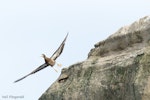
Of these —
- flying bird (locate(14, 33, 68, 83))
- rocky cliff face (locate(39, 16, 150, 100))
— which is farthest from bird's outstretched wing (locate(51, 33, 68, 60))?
rocky cliff face (locate(39, 16, 150, 100))

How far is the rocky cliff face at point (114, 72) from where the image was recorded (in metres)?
34.4

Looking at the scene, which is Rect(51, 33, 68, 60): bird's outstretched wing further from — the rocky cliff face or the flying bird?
the rocky cliff face

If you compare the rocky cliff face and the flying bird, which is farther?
the flying bird

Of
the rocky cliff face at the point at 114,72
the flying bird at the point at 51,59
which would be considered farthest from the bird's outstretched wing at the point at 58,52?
the rocky cliff face at the point at 114,72

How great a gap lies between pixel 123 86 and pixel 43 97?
987 cm

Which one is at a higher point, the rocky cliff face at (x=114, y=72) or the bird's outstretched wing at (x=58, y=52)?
the bird's outstretched wing at (x=58, y=52)

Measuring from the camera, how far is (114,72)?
121ft

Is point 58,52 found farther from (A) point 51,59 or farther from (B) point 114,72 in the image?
(B) point 114,72

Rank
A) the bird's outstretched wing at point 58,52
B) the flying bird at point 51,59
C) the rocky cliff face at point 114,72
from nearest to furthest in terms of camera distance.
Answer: the rocky cliff face at point 114,72 → the flying bird at point 51,59 → the bird's outstretched wing at point 58,52

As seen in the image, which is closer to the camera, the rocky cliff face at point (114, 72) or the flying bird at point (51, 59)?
the rocky cliff face at point (114, 72)

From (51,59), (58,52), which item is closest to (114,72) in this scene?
(51,59)

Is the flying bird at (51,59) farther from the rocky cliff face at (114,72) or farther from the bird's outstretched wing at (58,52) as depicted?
the rocky cliff face at (114,72)

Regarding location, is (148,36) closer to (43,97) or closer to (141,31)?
(141,31)

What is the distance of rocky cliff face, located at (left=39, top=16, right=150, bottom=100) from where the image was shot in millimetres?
34375
